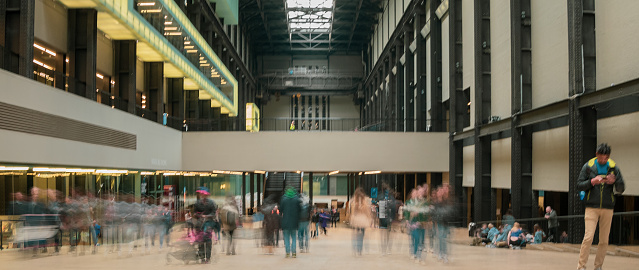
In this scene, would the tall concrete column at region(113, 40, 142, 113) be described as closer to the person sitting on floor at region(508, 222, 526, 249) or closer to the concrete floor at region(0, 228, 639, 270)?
the concrete floor at region(0, 228, 639, 270)

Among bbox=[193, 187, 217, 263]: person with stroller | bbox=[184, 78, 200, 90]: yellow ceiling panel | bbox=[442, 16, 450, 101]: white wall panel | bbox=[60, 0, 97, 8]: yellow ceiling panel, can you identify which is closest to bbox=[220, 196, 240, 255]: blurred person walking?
bbox=[193, 187, 217, 263]: person with stroller

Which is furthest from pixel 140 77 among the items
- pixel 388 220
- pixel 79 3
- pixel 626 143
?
pixel 626 143

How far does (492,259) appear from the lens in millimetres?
15188

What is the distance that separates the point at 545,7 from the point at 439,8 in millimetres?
15622

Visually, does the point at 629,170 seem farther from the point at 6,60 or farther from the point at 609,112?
the point at 6,60

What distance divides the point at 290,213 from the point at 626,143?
1042 centimetres

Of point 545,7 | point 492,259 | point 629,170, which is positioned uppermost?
point 545,7

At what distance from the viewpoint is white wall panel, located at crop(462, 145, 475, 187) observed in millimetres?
34594

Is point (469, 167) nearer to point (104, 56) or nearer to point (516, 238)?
point (516, 238)

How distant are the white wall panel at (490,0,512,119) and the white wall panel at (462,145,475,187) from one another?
427cm

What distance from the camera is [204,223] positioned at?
15.6m

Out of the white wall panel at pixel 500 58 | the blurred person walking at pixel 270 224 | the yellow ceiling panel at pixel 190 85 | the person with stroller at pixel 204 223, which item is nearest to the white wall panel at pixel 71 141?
the person with stroller at pixel 204 223

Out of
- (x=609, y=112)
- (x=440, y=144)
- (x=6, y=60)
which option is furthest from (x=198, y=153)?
(x=609, y=112)

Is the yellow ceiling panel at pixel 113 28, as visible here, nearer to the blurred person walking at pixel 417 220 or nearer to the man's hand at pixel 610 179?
the blurred person walking at pixel 417 220
